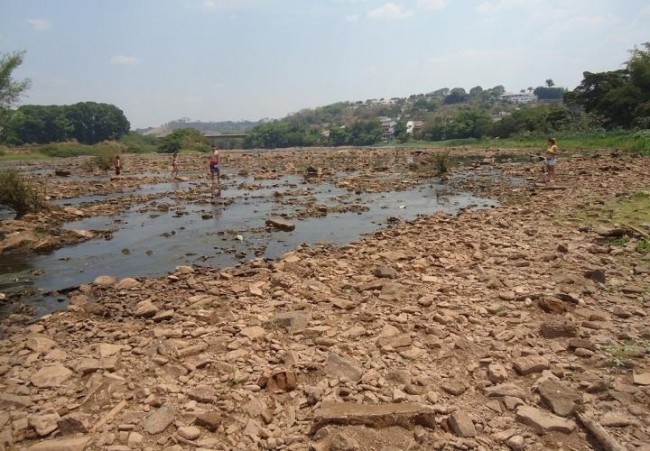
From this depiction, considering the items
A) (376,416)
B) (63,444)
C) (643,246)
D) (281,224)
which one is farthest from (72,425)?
(281,224)

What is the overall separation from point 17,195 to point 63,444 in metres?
15.0

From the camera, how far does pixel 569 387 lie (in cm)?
455

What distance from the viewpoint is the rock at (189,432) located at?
4031 mm

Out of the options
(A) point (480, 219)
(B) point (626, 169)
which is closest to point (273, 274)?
(A) point (480, 219)

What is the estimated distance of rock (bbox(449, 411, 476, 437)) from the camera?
3979 mm

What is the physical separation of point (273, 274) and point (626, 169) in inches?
806

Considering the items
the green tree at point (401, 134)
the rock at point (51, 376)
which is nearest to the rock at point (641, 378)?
the rock at point (51, 376)

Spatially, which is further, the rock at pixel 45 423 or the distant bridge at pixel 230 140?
the distant bridge at pixel 230 140

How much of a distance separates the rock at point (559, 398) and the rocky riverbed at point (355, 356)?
2 cm

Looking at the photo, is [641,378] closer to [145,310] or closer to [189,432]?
[189,432]

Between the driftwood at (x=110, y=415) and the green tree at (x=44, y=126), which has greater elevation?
the green tree at (x=44, y=126)

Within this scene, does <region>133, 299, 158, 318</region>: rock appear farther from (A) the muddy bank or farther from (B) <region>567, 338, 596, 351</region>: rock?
(B) <region>567, 338, 596, 351</region>: rock

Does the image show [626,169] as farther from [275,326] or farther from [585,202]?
[275,326]

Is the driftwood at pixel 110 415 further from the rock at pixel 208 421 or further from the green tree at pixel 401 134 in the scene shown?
the green tree at pixel 401 134
